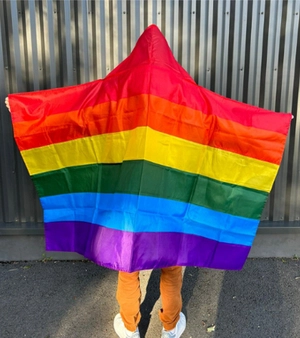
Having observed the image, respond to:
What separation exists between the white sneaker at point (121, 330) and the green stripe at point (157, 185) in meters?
1.13

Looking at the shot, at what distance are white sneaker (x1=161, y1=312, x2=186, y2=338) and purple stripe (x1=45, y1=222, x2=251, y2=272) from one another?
0.69 m

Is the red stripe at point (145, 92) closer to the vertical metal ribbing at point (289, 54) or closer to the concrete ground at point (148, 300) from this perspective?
the vertical metal ribbing at point (289, 54)

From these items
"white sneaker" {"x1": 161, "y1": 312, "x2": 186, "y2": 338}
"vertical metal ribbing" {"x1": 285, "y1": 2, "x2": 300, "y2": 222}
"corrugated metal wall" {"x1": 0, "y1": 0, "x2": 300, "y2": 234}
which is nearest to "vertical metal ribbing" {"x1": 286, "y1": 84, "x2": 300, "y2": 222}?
"vertical metal ribbing" {"x1": 285, "y1": 2, "x2": 300, "y2": 222}

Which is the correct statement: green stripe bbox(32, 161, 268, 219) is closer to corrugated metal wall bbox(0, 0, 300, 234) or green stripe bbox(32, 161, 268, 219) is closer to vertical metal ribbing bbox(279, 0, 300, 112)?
corrugated metal wall bbox(0, 0, 300, 234)

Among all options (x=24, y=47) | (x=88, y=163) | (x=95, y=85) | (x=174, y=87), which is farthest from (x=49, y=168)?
(x=24, y=47)

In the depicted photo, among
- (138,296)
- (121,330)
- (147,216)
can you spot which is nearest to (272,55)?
(147,216)

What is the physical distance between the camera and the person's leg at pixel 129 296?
348 centimetres

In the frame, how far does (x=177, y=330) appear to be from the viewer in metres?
3.83

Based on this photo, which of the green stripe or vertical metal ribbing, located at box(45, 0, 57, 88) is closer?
the green stripe

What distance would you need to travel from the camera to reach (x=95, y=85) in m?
3.57

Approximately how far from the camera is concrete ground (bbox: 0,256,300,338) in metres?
4.00

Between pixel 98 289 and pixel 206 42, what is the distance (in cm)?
262

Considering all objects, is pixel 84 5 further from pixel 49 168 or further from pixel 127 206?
pixel 127 206

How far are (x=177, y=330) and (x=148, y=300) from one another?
0.65 m
